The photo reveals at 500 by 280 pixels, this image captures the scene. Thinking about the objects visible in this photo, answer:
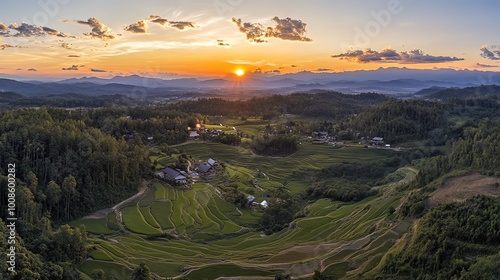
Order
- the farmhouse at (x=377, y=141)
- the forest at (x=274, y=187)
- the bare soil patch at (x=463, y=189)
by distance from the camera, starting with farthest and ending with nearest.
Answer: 1. the farmhouse at (x=377, y=141)
2. the bare soil patch at (x=463, y=189)
3. the forest at (x=274, y=187)

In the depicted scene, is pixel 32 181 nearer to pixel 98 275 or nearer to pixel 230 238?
pixel 98 275

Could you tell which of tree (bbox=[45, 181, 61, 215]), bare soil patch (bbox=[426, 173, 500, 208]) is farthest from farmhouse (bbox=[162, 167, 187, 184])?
bare soil patch (bbox=[426, 173, 500, 208])

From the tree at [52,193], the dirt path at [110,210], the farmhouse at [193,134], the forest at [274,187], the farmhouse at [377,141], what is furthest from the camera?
the farmhouse at [193,134]

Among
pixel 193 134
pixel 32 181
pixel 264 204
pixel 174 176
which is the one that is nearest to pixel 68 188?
pixel 32 181

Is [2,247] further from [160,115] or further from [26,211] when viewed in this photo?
[160,115]

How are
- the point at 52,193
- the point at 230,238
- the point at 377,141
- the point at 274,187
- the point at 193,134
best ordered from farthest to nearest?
the point at 193,134
the point at 377,141
the point at 274,187
the point at 52,193
the point at 230,238

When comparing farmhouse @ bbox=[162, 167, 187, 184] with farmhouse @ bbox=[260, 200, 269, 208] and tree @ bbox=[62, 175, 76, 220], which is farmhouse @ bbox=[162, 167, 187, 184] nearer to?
farmhouse @ bbox=[260, 200, 269, 208]

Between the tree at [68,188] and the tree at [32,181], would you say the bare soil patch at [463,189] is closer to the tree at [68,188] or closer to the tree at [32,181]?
the tree at [68,188]

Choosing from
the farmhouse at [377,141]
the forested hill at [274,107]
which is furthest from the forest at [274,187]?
the forested hill at [274,107]

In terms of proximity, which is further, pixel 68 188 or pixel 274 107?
pixel 274 107
